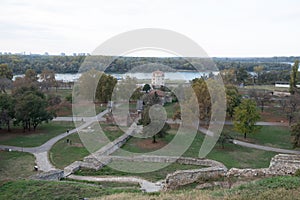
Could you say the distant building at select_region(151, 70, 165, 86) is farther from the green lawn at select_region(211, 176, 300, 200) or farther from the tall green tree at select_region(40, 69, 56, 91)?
the green lawn at select_region(211, 176, 300, 200)

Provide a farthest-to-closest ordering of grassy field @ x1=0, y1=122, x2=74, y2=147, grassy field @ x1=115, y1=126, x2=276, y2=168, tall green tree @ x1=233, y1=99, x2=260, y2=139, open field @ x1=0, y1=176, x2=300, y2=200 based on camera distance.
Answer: tall green tree @ x1=233, y1=99, x2=260, y2=139
grassy field @ x1=0, y1=122, x2=74, y2=147
grassy field @ x1=115, y1=126, x2=276, y2=168
open field @ x1=0, y1=176, x2=300, y2=200

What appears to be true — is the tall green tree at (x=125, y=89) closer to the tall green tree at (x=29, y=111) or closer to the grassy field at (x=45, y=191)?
the tall green tree at (x=29, y=111)

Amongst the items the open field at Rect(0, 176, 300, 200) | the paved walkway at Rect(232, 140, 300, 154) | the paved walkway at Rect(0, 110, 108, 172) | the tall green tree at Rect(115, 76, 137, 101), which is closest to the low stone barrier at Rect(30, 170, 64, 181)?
the open field at Rect(0, 176, 300, 200)

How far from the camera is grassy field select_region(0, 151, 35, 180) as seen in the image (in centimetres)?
1894

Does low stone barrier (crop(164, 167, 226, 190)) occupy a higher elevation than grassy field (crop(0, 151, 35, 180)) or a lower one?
higher

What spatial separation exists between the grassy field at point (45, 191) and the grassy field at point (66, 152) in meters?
5.87

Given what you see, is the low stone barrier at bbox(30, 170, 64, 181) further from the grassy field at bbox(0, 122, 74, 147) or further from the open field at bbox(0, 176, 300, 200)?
the grassy field at bbox(0, 122, 74, 147)

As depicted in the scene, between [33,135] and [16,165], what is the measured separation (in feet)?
27.9

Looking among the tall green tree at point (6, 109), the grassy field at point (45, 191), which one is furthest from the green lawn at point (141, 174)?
the tall green tree at point (6, 109)

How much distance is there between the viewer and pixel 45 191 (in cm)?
1397

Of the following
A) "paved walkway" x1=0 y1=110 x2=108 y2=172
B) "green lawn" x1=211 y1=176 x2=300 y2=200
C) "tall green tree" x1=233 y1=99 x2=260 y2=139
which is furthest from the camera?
"tall green tree" x1=233 y1=99 x2=260 y2=139

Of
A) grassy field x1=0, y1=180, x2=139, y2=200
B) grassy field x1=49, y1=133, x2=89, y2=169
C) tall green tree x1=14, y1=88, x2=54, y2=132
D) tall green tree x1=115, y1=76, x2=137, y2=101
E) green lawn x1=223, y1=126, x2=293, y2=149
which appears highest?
tall green tree x1=115, y1=76, x2=137, y2=101

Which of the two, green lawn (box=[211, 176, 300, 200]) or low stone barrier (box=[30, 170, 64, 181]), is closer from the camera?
green lawn (box=[211, 176, 300, 200])

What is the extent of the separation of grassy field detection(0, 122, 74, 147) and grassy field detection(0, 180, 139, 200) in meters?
11.6
